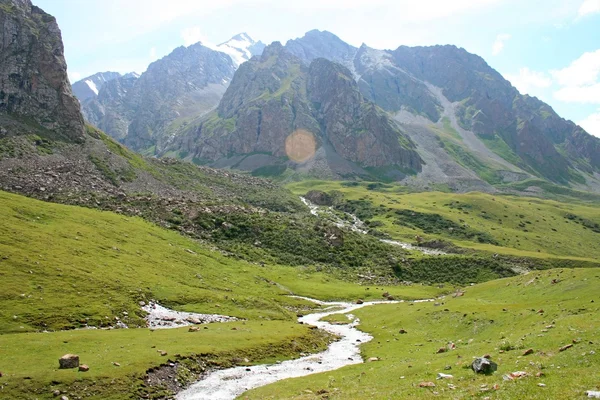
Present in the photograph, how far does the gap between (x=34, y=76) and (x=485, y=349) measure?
205790mm

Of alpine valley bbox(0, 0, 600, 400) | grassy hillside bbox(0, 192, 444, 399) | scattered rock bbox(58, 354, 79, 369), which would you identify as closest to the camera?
alpine valley bbox(0, 0, 600, 400)

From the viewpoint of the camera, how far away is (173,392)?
32125mm

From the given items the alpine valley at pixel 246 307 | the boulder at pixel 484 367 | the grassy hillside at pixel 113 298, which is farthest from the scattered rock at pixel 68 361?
the boulder at pixel 484 367

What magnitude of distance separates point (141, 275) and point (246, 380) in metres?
37.0

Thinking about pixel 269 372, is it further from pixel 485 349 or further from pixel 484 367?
pixel 484 367

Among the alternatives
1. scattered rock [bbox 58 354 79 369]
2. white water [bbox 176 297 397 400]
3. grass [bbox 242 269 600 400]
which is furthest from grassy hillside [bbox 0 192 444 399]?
grass [bbox 242 269 600 400]

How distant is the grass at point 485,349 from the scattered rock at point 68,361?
1346 centimetres

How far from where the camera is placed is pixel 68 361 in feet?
104

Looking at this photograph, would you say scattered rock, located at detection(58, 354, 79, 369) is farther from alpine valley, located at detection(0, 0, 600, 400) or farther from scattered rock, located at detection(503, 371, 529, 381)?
scattered rock, located at detection(503, 371, 529, 381)

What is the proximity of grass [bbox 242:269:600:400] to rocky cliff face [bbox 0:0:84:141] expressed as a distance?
163176mm

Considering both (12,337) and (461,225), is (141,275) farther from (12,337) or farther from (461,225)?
(461,225)

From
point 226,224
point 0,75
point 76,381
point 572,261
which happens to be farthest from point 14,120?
Answer: point 572,261

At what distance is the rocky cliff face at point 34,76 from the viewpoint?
168 m

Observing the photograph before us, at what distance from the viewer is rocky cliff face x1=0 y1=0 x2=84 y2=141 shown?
168 metres
